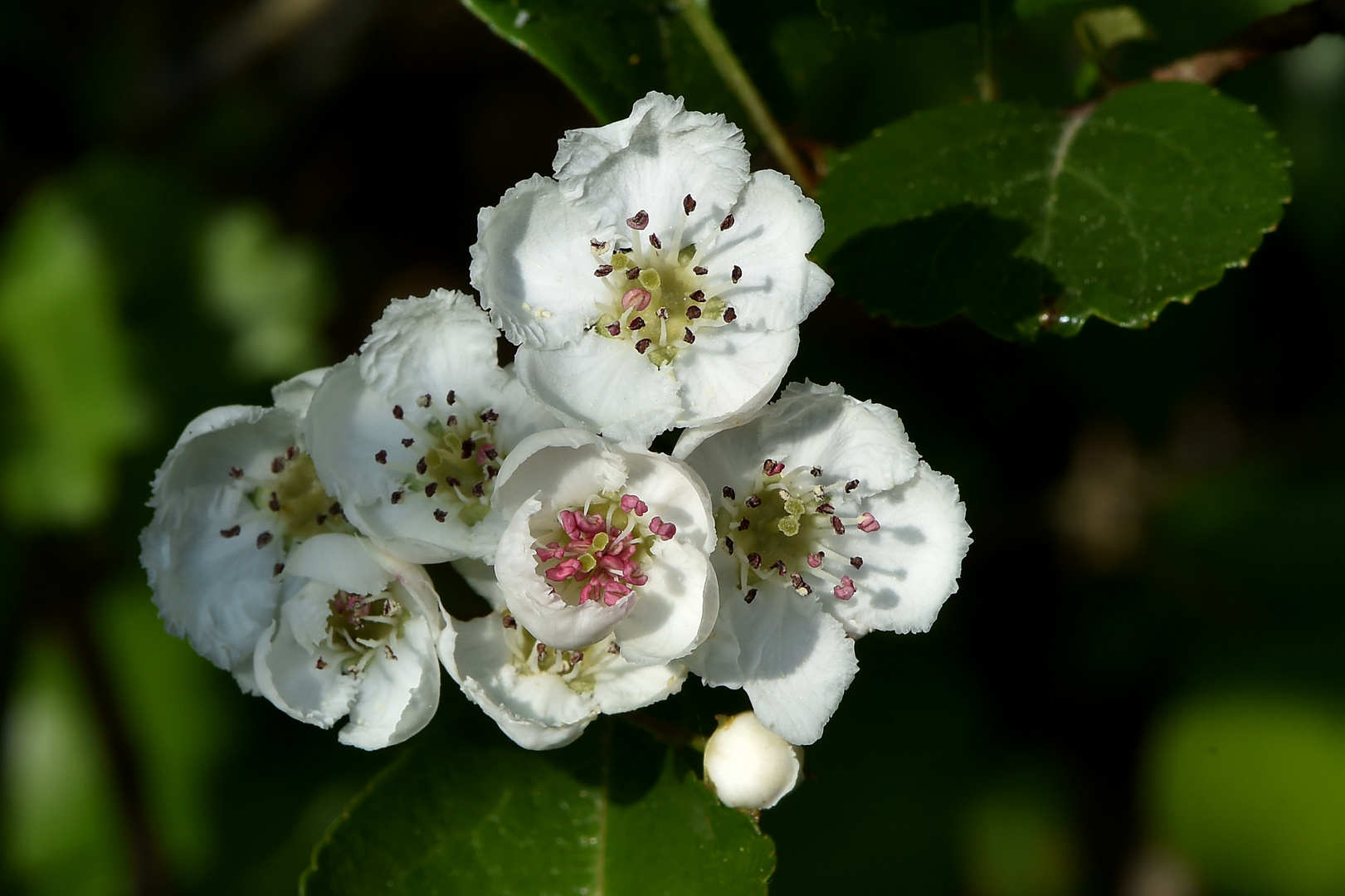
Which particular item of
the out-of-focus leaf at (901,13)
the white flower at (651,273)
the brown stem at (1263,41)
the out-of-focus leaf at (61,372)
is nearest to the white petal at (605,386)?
the white flower at (651,273)

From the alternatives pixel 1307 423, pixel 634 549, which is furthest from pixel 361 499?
pixel 1307 423

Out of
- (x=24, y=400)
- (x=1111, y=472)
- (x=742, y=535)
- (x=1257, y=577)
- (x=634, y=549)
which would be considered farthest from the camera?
(x=1111, y=472)

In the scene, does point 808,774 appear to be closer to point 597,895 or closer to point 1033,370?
point 597,895

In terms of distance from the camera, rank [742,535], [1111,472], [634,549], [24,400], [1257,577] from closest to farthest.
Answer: [634,549]
[742,535]
[24,400]
[1257,577]
[1111,472]

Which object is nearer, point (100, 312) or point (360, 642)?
point (360, 642)

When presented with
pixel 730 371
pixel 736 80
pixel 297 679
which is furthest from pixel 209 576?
pixel 736 80

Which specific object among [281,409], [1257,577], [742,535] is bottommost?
[1257,577]

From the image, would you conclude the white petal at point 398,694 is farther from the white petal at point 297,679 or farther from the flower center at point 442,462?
the flower center at point 442,462
